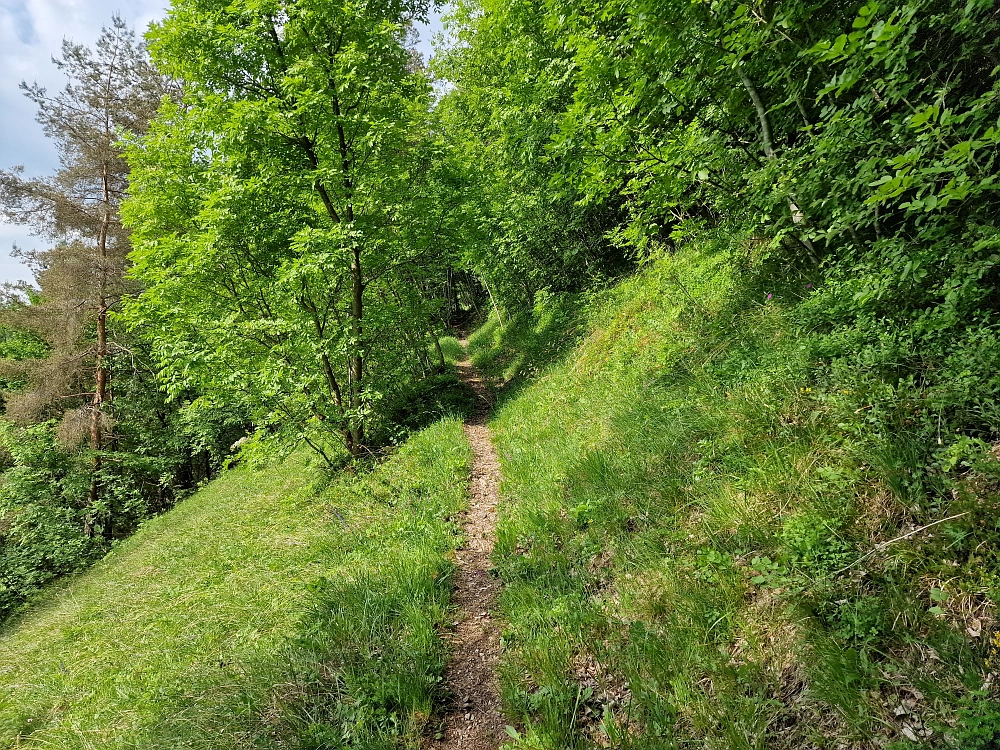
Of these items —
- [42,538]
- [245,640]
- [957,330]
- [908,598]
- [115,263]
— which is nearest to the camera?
[908,598]

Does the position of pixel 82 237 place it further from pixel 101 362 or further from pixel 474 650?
pixel 474 650

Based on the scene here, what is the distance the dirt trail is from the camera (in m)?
3.11

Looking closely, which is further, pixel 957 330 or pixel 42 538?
pixel 42 538

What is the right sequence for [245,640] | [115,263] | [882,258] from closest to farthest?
[882,258] → [245,640] → [115,263]

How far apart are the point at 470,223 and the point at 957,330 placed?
10.3m

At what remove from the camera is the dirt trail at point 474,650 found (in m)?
3.11

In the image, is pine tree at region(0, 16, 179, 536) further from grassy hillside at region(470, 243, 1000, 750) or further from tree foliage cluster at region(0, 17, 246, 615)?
grassy hillside at region(470, 243, 1000, 750)

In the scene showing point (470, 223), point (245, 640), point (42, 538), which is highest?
point (470, 223)

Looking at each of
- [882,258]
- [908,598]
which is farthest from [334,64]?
[908,598]

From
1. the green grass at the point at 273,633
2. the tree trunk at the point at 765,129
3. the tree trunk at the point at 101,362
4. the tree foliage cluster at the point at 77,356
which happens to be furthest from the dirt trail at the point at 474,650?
the tree trunk at the point at 101,362

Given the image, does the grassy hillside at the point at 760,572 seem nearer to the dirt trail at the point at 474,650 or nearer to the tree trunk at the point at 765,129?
the dirt trail at the point at 474,650

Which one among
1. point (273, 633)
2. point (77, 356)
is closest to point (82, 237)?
point (77, 356)

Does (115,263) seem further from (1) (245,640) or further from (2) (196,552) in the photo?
(1) (245,640)

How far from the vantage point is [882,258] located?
10.7ft
